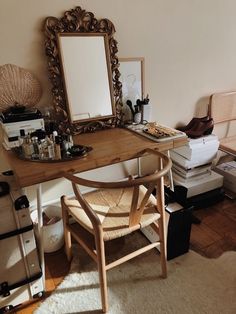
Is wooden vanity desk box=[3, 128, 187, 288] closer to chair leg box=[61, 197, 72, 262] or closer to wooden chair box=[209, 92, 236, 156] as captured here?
chair leg box=[61, 197, 72, 262]

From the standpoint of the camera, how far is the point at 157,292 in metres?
1.32

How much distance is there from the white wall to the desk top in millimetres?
400

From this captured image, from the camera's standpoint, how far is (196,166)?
1.97 m

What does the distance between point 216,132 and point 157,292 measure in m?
1.55

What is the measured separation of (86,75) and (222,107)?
1.27m

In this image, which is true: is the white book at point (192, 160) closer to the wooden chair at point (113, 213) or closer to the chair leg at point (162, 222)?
the wooden chair at point (113, 213)

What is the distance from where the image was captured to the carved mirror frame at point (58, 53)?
140 cm

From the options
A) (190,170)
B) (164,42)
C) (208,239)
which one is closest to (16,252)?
(208,239)

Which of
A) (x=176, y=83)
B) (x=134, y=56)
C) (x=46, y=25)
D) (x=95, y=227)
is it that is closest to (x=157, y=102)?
(x=176, y=83)

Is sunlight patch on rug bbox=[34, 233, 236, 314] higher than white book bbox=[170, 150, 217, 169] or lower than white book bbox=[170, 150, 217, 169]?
lower

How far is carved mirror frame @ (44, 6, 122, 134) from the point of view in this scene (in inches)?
55.1

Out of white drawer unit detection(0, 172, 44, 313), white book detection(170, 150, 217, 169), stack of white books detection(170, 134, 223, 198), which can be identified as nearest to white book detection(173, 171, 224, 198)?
stack of white books detection(170, 134, 223, 198)

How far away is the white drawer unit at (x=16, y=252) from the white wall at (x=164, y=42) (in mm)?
644

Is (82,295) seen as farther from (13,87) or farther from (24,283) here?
(13,87)
